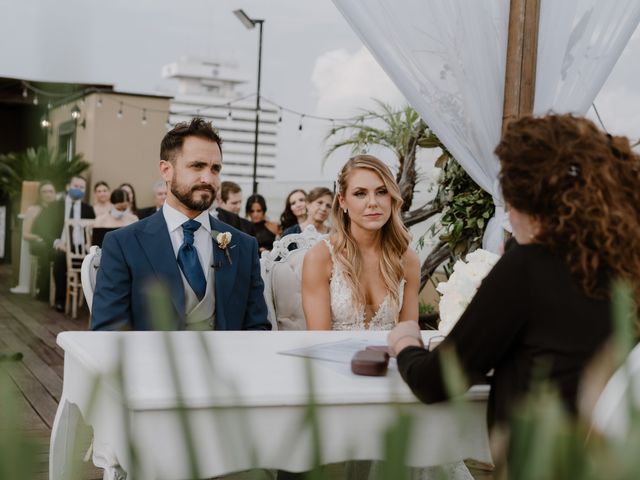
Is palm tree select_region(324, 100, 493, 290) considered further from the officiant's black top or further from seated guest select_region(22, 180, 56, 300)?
the officiant's black top

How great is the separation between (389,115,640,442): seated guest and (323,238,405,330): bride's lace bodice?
4.49 feet

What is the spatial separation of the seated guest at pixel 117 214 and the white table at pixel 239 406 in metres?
6.47

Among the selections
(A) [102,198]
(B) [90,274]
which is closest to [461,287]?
(B) [90,274]

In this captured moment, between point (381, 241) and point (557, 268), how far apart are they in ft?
5.07

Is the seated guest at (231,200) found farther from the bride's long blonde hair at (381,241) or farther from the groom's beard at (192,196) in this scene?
the groom's beard at (192,196)

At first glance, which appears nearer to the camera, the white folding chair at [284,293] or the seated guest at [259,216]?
the white folding chair at [284,293]

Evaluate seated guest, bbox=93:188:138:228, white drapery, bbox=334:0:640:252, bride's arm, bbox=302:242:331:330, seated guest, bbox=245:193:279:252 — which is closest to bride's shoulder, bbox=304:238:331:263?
bride's arm, bbox=302:242:331:330

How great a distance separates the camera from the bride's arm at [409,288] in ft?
10.0

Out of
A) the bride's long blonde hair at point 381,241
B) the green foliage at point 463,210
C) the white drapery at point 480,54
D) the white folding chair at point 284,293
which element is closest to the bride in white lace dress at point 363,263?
the bride's long blonde hair at point 381,241

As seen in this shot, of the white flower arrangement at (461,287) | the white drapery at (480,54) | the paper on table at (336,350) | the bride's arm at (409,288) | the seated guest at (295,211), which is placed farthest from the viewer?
the seated guest at (295,211)

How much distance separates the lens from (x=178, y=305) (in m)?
2.64

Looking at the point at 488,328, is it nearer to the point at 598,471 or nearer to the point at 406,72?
the point at 598,471

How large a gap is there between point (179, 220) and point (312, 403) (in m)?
2.46

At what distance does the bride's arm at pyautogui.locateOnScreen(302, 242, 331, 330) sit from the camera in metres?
2.94
